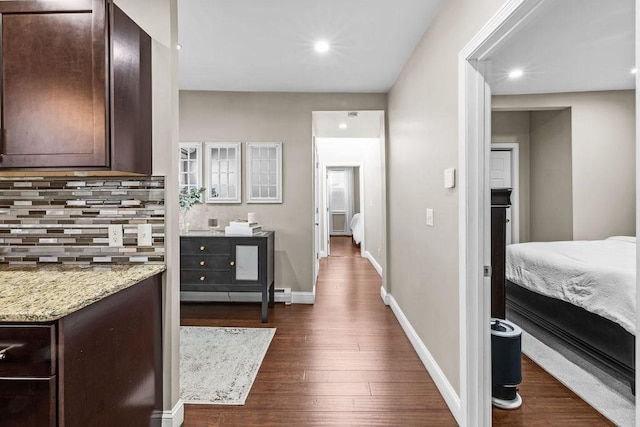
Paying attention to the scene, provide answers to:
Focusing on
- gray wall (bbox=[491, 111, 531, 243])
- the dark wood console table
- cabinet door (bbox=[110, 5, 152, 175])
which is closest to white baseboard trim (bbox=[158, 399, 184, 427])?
cabinet door (bbox=[110, 5, 152, 175])

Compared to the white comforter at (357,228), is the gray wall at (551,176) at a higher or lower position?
higher

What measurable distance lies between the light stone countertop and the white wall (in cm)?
489

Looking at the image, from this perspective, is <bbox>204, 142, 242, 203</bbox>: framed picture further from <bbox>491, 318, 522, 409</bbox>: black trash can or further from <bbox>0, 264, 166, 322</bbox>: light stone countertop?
<bbox>491, 318, 522, 409</bbox>: black trash can

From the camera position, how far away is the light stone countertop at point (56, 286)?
1082 millimetres

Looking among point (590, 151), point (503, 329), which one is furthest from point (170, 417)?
point (590, 151)

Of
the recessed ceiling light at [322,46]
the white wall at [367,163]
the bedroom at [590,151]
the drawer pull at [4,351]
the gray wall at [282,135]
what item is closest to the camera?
the drawer pull at [4,351]

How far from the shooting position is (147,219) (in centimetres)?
177

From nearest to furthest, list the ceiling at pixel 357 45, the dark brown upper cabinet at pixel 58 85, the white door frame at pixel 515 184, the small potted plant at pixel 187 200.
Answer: the dark brown upper cabinet at pixel 58 85
the ceiling at pixel 357 45
the small potted plant at pixel 187 200
the white door frame at pixel 515 184

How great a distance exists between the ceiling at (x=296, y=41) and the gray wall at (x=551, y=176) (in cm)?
266

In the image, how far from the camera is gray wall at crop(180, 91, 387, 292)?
4.06 metres

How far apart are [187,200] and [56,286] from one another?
2504 millimetres

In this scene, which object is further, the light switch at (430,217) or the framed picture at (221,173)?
the framed picture at (221,173)

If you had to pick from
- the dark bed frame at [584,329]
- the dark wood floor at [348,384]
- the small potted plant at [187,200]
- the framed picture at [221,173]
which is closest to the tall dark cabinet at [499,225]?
the dark wood floor at [348,384]

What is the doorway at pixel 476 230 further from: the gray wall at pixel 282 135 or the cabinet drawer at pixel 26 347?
the gray wall at pixel 282 135
